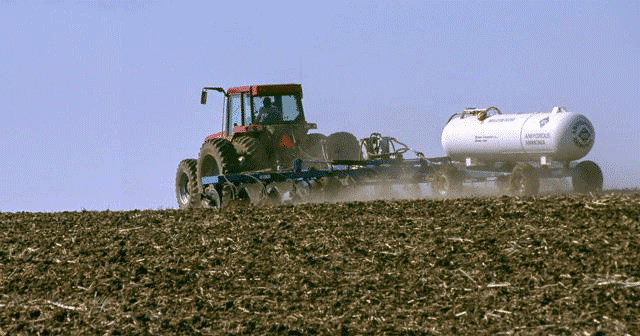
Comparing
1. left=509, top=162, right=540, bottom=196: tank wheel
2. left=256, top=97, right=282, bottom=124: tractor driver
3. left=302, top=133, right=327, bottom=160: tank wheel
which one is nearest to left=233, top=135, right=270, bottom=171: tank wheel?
left=256, top=97, right=282, bottom=124: tractor driver

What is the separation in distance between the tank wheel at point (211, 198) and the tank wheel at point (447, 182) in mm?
4791

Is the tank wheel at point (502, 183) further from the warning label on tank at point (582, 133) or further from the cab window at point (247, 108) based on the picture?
the cab window at point (247, 108)

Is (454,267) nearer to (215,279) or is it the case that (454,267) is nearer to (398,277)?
(398,277)

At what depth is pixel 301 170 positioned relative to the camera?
2252cm

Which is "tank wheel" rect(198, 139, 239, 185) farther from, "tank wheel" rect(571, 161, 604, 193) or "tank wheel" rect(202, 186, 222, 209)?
"tank wheel" rect(571, 161, 604, 193)

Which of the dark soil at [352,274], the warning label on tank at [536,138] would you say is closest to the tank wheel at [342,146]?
the warning label on tank at [536,138]

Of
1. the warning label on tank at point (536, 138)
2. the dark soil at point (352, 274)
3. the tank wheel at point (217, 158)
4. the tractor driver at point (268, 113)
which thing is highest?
the tractor driver at point (268, 113)

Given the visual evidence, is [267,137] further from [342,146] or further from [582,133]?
[582,133]

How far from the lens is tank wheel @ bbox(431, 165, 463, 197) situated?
23.5 m

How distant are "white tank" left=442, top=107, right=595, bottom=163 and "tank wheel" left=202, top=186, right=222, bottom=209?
5.90 m

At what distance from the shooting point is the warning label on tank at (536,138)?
22866 millimetres

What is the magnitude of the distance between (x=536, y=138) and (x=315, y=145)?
503cm

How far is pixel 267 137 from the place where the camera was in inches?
958

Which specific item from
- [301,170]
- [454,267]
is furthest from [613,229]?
[301,170]
